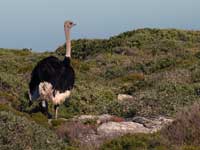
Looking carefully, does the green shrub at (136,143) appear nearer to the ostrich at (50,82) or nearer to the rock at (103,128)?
the rock at (103,128)

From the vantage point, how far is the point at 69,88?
14.7 meters

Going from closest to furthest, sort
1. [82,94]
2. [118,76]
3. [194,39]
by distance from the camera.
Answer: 1. [82,94]
2. [118,76]
3. [194,39]

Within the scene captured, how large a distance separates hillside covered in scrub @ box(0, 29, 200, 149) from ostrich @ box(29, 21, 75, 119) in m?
0.49

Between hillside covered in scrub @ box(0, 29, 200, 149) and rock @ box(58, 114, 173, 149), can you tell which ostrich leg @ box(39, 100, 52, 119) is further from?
rock @ box(58, 114, 173, 149)

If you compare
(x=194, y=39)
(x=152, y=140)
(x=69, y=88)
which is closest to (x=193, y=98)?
(x=69, y=88)

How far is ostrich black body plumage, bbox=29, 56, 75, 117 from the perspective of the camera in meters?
14.0

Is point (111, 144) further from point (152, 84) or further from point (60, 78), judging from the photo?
point (152, 84)

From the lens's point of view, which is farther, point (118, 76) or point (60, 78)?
point (118, 76)

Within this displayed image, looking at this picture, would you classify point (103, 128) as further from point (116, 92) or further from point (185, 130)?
point (116, 92)

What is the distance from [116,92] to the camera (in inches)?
772

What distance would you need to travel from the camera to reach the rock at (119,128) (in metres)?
11.5

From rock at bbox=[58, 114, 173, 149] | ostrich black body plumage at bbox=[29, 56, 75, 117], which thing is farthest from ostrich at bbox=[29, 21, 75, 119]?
rock at bbox=[58, 114, 173, 149]

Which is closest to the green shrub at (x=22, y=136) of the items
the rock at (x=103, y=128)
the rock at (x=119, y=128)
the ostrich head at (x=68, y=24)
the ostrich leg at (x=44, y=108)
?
the rock at (x=103, y=128)

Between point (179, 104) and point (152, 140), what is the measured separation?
458cm
